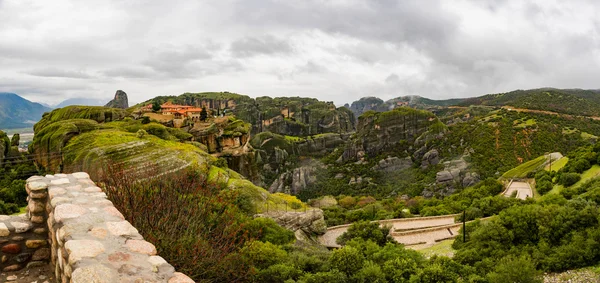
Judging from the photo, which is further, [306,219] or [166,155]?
[306,219]

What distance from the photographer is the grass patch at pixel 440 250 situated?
1942 cm

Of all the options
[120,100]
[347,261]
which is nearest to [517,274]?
[347,261]

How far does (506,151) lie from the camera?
190ft

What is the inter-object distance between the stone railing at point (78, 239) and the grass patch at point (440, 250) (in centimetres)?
1817

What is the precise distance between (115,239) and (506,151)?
65.5m

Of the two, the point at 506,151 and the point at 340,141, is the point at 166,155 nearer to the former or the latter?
the point at 506,151

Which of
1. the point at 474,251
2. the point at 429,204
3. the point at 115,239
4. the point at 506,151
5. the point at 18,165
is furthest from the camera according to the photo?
the point at 506,151

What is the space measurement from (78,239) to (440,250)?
20.7 meters

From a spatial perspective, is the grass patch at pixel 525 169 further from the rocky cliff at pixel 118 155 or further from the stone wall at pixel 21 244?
the stone wall at pixel 21 244

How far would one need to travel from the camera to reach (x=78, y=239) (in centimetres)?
422

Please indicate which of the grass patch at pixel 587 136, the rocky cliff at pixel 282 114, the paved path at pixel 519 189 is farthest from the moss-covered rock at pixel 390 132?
the paved path at pixel 519 189

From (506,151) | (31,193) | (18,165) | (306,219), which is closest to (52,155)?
(18,165)

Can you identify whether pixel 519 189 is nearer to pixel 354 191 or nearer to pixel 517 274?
pixel 517 274

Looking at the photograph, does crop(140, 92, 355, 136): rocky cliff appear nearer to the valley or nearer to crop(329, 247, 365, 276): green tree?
the valley
